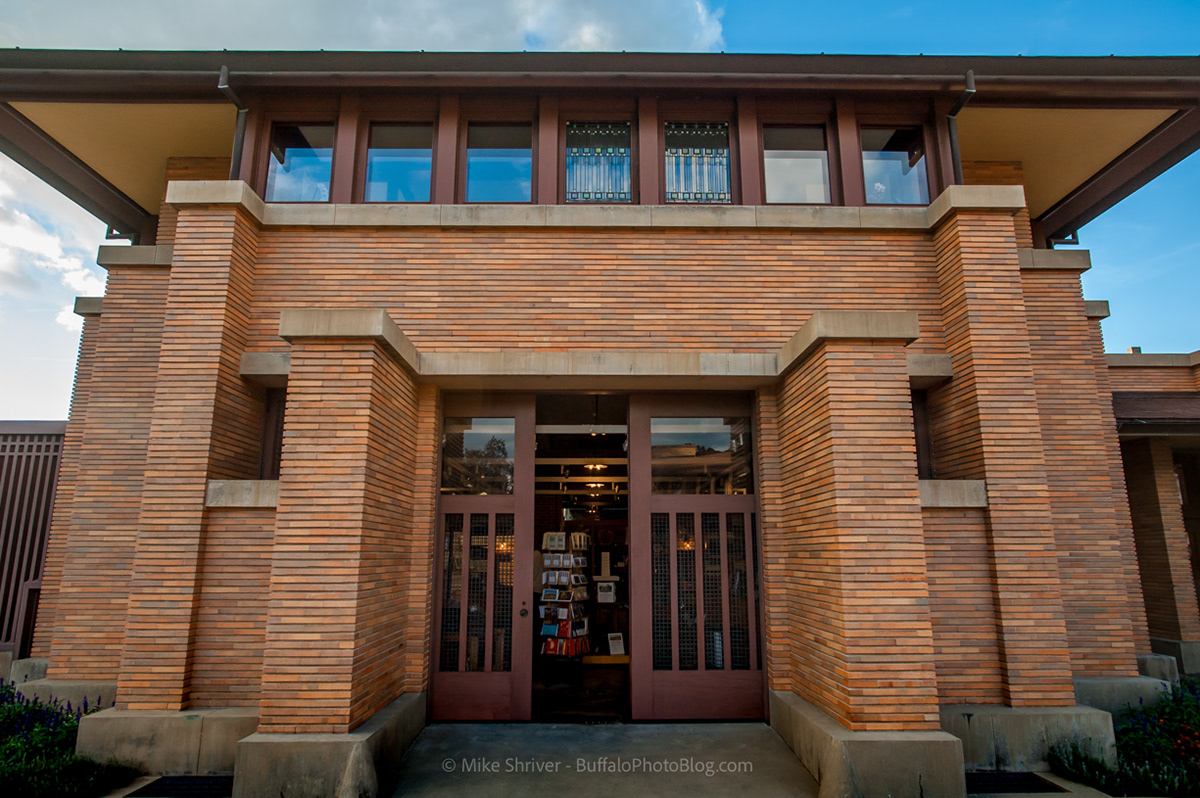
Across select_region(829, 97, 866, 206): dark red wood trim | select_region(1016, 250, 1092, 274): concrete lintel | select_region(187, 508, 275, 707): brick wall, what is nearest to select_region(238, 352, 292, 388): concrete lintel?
select_region(187, 508, 275, 707): brick wall

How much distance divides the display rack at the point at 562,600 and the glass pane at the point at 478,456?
3009 millimetres

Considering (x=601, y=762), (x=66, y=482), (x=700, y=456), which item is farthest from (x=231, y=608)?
(x=700, y=456)

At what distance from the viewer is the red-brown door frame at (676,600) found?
7867 mm

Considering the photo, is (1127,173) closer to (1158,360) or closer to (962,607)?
(1158,360)

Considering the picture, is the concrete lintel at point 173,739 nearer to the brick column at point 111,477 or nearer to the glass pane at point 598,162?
the brick column at point 111,477

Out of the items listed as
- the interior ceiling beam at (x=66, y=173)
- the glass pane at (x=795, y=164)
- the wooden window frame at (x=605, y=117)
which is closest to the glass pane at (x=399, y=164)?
the wooden window frame at (x=605, y=117)

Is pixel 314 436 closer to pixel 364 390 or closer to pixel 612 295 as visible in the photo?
pixel 364 390

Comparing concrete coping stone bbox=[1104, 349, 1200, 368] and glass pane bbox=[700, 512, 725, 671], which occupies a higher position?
concrete coping stone bbox=[1104, 349, 1200, 368]

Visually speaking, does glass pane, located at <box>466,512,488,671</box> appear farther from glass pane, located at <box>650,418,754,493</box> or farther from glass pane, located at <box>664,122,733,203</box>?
glass pane, located at <box>664,122,733,203</box>

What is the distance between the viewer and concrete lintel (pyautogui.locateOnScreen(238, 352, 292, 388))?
309 inches

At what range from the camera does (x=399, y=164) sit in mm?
9062

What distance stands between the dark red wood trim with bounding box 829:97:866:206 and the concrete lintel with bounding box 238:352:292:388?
7.63 metres

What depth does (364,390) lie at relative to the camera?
21.0 feet

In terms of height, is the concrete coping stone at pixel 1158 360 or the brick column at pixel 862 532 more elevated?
the concrete coping stone at pixel 1158 360
